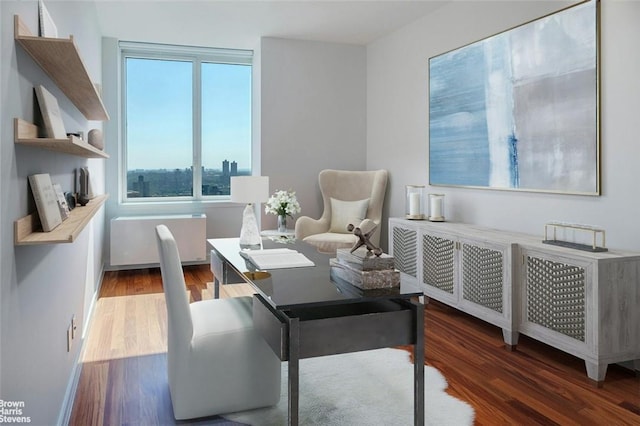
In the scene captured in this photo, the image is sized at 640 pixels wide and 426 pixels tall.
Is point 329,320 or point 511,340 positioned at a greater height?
point 329,320

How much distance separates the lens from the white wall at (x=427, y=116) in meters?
2.77

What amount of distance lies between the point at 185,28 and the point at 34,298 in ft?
13.2

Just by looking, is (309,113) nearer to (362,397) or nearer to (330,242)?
(330,242)

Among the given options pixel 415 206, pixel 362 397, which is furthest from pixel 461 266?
pixel 362 397

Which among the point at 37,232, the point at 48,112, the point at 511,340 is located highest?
the point at 48,112

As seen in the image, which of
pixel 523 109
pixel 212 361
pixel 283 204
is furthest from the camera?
pixel 283 204

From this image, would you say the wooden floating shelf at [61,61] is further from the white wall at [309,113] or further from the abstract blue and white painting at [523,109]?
the white wall at [309,113]

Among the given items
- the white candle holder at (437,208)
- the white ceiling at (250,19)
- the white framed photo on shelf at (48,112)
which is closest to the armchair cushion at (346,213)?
the white candle holder at (437,208)

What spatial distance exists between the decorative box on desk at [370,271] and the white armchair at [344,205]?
8.91ft

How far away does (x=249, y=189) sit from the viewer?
3.14m

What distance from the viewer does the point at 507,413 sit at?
2262 millimetres

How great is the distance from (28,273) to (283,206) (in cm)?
354

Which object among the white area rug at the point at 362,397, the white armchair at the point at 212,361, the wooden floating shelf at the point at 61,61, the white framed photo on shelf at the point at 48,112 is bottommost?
the white area rug at the point at 362,397

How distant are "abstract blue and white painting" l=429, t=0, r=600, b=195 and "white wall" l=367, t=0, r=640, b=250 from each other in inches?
2.9
